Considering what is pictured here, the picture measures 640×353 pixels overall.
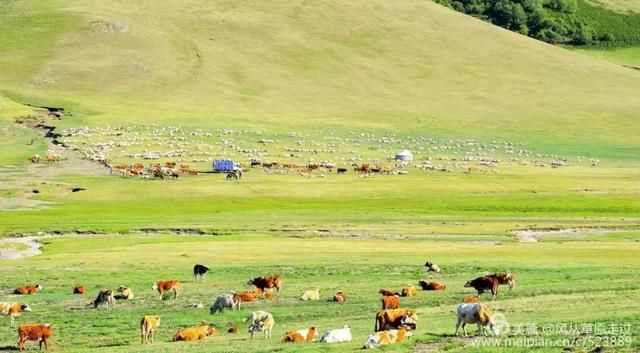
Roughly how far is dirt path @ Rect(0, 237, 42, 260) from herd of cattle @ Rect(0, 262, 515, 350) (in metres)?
14.2

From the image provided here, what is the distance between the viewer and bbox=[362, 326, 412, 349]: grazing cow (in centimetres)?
2252

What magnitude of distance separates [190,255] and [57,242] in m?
11.5

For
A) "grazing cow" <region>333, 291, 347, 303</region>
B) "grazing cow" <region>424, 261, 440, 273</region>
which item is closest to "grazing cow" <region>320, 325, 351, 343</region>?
"grazing cow" <region>333, 291, 347, 303</region>

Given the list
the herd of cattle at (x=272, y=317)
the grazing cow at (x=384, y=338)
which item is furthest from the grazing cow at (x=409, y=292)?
the grazing cow at (x=384, y=338)

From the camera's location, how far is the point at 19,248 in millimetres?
52906

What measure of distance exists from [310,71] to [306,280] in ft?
398

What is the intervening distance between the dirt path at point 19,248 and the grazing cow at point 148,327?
964 inches

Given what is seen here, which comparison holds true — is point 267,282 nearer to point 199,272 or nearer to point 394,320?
point 199,272

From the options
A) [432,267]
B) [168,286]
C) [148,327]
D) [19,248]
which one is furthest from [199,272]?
[19,248]

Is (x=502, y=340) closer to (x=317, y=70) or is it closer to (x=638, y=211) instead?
(x=638, y=211)

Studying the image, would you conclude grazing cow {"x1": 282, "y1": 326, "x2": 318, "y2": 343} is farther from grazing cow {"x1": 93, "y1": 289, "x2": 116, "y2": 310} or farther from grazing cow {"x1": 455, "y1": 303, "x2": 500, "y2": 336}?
grazing cow {"x1": 93, "y1": 289, "x2": 116, "y2": 310}

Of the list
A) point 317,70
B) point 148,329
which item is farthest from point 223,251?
point 317,70

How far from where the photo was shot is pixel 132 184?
3300 inches


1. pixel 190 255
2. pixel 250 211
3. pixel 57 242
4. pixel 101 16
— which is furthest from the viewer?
pixel 101 16
